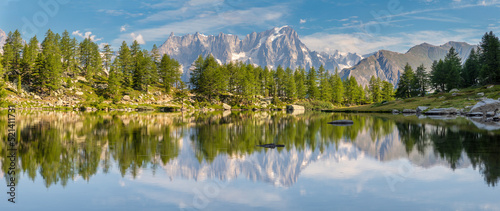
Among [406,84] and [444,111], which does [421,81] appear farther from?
[444,111]

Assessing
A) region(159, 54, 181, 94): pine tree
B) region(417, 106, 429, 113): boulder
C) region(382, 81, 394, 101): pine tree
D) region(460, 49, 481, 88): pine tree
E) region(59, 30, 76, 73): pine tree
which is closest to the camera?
region(417, 106, 429, 113): boulder

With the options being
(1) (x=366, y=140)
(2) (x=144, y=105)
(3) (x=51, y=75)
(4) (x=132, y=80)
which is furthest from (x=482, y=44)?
(3) (x=51, y=75)

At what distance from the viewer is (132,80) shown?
114 meters

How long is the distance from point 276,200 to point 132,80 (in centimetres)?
11414

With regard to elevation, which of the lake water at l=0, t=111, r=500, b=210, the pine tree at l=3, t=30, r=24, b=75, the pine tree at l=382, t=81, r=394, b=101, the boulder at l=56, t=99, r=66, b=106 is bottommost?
the lake water at l=0, t=111, r=500, b=210

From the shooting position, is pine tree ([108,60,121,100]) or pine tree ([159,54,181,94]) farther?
pine tree ([159,54,181,94])

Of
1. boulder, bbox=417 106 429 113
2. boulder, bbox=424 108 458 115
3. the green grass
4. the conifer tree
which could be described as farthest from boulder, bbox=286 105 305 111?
boulder, bbox=424 108 458 115

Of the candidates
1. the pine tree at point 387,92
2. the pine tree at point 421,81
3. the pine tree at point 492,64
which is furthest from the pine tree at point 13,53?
the pine tree at point 387,92

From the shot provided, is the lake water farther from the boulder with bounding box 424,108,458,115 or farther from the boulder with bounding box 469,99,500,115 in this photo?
the boulder with bounding box 424,108,458,115

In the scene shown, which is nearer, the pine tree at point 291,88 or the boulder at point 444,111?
the boulder at point 444,111

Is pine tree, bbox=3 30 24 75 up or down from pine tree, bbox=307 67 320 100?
up

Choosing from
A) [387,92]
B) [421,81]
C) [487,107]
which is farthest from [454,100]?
[387,92]

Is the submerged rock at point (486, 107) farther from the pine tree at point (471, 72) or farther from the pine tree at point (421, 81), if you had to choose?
the pine tree at point (421, 81)

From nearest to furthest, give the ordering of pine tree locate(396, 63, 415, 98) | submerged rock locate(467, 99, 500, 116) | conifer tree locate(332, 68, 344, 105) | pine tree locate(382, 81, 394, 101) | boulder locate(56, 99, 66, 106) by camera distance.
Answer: submerged rock locate(467, 99, 500, 116), boulder locate(56, 99, 66, 106), pine tree locate(396, 63, 415, 98), pine tree locate(382, 81, 394, 101), conifer tree locate(332, 68, 344, 105)
